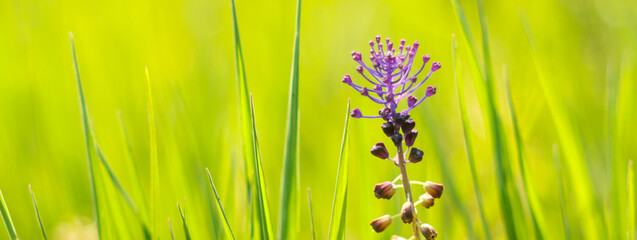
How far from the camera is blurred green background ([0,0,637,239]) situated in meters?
1.62

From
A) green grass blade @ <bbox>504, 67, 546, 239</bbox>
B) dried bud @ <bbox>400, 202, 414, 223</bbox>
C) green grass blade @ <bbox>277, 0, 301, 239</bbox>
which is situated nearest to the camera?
dried bud @ <bbox>400, 202, 414, 223</bbox>

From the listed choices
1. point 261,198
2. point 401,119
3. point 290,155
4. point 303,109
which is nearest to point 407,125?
point 401,119

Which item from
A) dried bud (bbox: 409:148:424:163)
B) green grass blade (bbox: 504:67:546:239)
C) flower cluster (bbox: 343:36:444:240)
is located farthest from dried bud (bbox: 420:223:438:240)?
green grass blade (bbox: 504:67:546:239)

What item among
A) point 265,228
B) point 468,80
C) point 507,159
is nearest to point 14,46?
point 468,80

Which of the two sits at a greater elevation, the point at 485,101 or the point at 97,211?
the point at 485,101

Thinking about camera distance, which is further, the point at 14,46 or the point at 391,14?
the point at 391,14

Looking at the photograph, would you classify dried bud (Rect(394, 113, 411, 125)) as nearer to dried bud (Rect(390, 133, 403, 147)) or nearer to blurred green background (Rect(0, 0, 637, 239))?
dried bud (Rect(390, 133, 403, 147))

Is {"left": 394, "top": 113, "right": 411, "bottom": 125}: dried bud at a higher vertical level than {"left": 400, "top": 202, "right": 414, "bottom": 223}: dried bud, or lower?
higher

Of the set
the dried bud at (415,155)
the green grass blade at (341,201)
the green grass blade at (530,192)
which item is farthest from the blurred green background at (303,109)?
the dried bud at (415,155)

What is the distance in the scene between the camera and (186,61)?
3.38 metres

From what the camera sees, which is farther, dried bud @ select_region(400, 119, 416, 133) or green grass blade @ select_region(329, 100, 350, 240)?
green grass blade @ select_region(329, 100, 350, 240)

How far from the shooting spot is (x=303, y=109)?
2.75m

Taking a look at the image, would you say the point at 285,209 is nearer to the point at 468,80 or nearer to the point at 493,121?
the point at 493,121

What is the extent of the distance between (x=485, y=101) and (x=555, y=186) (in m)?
0.81
